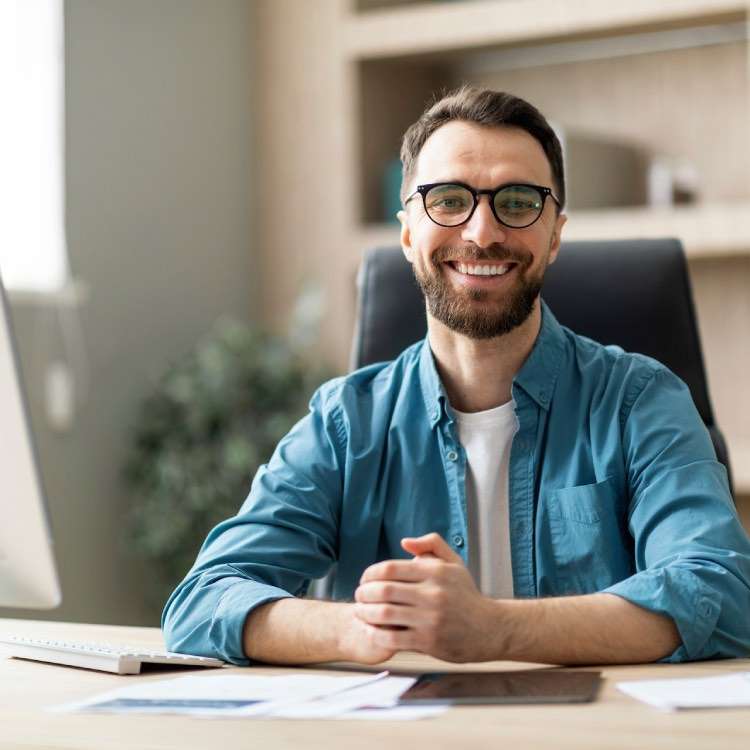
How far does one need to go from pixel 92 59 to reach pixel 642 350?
207cm

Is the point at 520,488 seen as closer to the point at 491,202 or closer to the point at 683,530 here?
the point at 683,530

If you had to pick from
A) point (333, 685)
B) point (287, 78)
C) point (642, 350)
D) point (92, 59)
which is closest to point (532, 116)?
point (642, 350)

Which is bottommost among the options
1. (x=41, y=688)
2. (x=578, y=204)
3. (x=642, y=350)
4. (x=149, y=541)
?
(x=149, y=541)

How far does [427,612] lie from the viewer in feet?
3.97

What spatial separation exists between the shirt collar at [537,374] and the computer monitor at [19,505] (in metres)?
0.63

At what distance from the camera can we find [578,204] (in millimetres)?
3430

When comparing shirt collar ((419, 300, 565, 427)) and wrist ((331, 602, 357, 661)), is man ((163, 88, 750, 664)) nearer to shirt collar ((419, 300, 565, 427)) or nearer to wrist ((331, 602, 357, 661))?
shirt collar ((419, 300, 565, 427))

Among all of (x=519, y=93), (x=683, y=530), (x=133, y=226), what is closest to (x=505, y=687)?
(x=683, y=530)

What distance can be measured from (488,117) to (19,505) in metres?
0.82

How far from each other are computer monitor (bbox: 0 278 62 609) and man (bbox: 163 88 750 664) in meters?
0.27

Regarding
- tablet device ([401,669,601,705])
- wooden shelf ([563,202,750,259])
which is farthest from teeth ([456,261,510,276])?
wooden shelf ([563,202,750,259])

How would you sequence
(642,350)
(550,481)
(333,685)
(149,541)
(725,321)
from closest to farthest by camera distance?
1. (333,685)
2. (550,481)
3. (642,350)
4. (149,541)
5. (725,321)

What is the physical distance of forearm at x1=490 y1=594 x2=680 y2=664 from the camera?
124 cm

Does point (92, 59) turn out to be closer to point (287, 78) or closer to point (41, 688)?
point (287, 78)
